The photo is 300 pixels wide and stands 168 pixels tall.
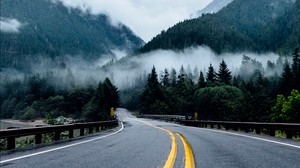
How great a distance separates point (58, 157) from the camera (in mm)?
10594

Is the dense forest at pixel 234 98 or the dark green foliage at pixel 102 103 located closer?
the dense forest at pixel 234 98

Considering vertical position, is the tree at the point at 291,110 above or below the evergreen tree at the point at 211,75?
below

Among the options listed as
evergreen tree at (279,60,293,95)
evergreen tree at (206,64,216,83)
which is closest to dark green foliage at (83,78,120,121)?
evergreen tree at (206,64,216,83)

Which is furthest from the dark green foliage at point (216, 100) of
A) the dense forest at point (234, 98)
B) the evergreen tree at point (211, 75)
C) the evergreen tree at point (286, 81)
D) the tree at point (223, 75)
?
the evergreen tree at point (211, 75)

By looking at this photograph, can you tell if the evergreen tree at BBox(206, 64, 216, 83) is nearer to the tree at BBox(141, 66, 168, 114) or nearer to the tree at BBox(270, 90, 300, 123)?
the tree at BBox(141, 66, 168, 114)

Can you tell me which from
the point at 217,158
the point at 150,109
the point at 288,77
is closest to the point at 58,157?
the point at 217,158

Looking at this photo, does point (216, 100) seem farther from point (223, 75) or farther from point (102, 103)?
point (102, 103)

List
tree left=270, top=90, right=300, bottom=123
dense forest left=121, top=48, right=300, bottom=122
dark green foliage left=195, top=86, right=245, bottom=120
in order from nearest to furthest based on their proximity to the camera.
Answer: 1. tree left=270, top=90, right=300, bottom=123
2. dense forest left=121, top=48, right=300, bottom=122
3. dark green foliage left=195, top=86, right=245, bottom=120

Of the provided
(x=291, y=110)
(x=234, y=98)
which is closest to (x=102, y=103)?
(x=234, y=98)

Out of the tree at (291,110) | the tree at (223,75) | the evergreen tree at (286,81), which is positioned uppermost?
the tree at (223,75)

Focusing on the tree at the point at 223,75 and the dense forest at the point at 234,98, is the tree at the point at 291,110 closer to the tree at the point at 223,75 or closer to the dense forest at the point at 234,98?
the dense forest at the point at 234,98

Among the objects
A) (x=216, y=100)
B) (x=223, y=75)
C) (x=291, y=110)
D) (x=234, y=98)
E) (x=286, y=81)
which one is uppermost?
(x=223, y=75)

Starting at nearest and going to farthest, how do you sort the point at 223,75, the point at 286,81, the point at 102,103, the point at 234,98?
the point at 286,81 < the point at 234,98 < the point at 102,103 < the point at 223,75

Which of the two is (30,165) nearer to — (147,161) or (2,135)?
(147,161)
